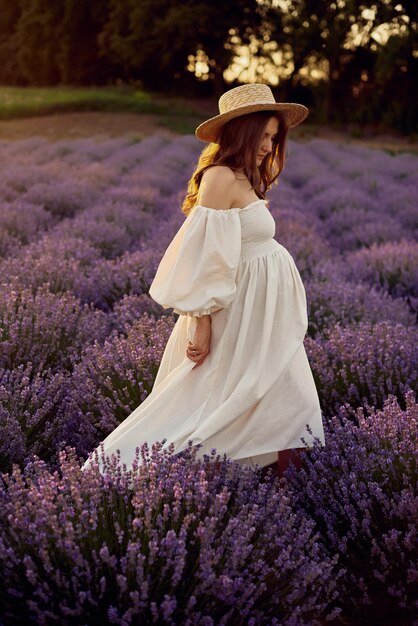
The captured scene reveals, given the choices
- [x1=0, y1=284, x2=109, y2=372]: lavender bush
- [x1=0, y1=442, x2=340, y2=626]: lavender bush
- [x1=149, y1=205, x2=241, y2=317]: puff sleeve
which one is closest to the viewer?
[x1=0, y1=442, x2=340, y2=626]: lavender bush

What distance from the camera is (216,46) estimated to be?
118 ft

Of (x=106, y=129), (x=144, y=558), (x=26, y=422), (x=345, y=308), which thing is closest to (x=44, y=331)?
(x=26, y=422)

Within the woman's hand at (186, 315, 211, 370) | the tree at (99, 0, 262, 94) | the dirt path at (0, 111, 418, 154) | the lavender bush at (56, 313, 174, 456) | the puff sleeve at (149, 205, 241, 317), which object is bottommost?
the dirt path at (0, 111, 418, 154)

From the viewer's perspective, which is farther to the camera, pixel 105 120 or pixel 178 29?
pixel 178 29

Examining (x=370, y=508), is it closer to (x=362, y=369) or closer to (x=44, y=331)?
(x=362, y=369)

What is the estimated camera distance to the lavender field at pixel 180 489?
1.58 m

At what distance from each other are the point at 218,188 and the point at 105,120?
23.5 metres

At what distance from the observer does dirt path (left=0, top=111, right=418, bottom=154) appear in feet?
67.1

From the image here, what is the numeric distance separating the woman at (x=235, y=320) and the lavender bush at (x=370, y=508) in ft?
0.49

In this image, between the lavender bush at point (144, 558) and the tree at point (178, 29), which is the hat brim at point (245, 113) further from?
the tree at point (178, 29)

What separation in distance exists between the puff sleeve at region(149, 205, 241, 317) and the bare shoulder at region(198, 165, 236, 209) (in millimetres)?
29

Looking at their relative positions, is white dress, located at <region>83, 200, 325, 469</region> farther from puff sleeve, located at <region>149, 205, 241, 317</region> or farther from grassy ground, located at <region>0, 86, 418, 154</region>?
grassy ground, located at <region>0, 86, 418, 154</region>

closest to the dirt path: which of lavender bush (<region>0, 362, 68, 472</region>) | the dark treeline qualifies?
the dark treeline

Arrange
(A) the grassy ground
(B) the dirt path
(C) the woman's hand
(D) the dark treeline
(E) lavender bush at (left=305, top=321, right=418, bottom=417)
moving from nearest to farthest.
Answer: (C) the woman's hand
(E) lavender bush at (left=305, top=321, right=418, bottom=417)
(B) the dirt path
(A) the grassy ground
(D) the dark treeline
